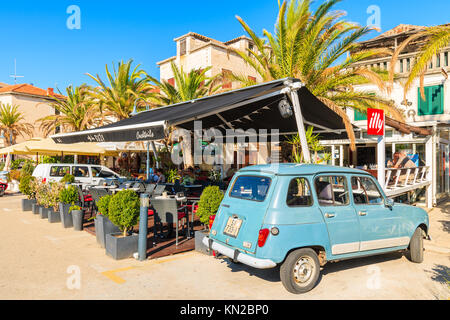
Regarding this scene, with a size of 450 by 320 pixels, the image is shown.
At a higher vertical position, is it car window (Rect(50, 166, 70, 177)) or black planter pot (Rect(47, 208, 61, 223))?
car window (Rect(50, 166, 70, 177))

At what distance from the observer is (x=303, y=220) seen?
4586 millimetres

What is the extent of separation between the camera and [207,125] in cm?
1124

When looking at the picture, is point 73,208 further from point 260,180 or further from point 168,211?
point 260,180

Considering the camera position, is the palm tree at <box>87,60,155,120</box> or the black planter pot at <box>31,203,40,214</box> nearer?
the black planter pot at <box>31,203,40,214</box>

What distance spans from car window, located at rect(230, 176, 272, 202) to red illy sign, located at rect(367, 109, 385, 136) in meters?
3.61

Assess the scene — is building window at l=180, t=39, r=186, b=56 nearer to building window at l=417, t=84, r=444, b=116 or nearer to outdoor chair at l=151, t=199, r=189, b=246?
building window at l=417, t=84, r=444, b=116

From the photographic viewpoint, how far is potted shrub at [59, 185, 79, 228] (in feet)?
29.8

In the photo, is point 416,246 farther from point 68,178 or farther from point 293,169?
point 68,178

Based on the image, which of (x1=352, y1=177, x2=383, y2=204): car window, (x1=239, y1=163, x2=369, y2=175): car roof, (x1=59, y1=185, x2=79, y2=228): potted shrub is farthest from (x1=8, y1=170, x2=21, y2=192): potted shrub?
(x1=352, y1=177, x2=383, y2=204): car window

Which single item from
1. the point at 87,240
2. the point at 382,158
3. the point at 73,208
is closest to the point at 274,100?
the point at 382,158

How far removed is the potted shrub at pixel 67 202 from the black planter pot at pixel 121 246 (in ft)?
10.7

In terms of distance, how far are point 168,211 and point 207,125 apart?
4905mm

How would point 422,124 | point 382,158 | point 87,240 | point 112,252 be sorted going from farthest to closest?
point 422,124 < point 382,158 < point 87,240 < point 112,252

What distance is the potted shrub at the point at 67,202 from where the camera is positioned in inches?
358
